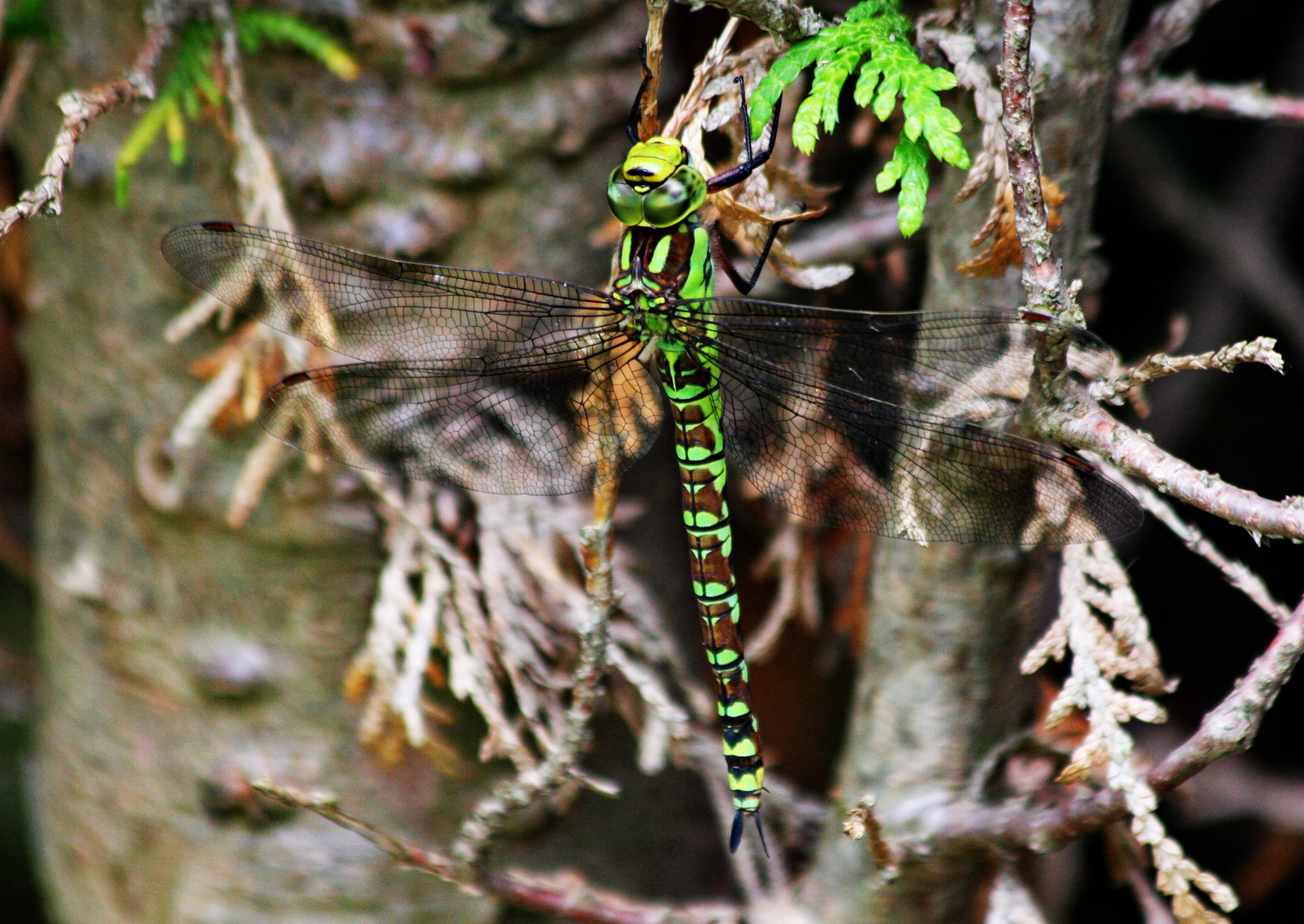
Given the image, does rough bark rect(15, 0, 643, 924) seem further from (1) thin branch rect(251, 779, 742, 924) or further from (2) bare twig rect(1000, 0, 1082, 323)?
(2) bare twig rect(1000, 0, 1082, 323)

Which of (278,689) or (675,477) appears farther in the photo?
(675,477)

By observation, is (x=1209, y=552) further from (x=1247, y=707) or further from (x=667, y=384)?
(x=667, y=384)

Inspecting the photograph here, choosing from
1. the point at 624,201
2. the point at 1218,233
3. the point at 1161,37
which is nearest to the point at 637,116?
the point at 624,201

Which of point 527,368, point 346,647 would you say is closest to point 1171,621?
point 527,368

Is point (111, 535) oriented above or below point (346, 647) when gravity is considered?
above

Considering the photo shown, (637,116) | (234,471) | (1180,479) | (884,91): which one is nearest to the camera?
(1180,479)

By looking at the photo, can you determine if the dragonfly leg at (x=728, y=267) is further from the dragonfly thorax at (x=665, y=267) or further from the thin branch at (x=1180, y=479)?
the thin branch at (x=1180, y=479)

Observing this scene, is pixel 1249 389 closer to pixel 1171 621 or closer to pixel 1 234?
pixel 1171 621
